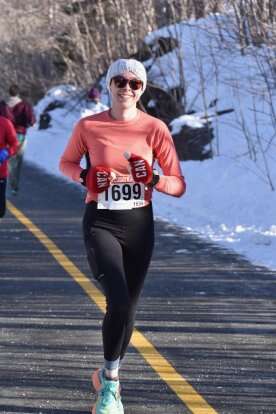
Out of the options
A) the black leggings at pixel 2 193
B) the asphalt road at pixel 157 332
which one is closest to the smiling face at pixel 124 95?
the asphalt road at pixel 157 332

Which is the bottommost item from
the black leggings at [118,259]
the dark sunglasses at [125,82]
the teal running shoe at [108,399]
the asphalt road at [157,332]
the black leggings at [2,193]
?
the black leggings at [2,193]

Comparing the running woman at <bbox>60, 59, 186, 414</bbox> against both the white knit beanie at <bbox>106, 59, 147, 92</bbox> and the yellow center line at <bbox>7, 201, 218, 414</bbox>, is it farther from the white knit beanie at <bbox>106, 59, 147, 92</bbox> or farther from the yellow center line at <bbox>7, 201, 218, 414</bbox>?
the yellow center line at <bbox>7, 201, 218, 414</bbox>

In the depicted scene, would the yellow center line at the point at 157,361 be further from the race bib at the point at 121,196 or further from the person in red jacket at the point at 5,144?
the person in red jacket at the point at 5,144

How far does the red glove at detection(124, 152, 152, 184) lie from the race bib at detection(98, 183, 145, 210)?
0.09 m

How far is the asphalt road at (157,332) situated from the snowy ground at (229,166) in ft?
2.69

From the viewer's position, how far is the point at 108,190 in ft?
19.4

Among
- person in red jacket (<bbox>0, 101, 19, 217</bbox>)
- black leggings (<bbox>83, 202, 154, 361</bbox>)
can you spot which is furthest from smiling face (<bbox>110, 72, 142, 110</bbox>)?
person in red jacket (<bbox>0, 101, 19, 217</bbox>)

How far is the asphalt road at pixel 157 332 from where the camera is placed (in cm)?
615

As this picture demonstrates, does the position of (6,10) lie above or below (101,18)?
below

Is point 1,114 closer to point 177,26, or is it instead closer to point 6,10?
point 177,26

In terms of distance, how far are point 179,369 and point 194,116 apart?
48.6 feet

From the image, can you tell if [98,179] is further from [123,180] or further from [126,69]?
[126,69]

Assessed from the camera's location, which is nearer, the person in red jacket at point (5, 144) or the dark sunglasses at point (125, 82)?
the dark sunglasses at point (125, 82)

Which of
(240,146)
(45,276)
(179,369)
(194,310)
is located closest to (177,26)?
(240,146)
